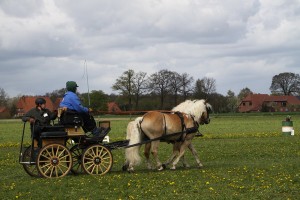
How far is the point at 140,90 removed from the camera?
105 metres

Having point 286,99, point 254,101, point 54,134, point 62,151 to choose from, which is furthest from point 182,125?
point 254,101

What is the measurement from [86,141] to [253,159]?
263 inches

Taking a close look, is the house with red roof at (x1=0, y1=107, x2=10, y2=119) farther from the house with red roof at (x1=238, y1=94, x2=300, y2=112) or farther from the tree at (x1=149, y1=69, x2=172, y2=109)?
the house with red roof at (x1=238, y1=94, x2=300, y2=112)

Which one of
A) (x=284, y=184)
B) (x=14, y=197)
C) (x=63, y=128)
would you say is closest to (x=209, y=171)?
(x=284, y=184)

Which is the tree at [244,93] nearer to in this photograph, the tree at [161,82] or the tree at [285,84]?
the tree at [285,84]

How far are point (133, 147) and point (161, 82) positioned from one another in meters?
90.4

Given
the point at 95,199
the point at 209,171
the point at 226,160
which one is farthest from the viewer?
the point at 226,160

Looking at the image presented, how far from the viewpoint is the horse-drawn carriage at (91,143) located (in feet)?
39.5

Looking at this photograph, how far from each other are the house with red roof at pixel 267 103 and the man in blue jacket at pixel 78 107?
12840 centimetres

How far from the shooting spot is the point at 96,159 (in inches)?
491

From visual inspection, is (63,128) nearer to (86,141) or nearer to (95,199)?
(86,141)

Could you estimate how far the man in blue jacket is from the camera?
1230 cm

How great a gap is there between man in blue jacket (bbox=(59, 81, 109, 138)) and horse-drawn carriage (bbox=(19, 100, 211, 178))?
0.53 feet

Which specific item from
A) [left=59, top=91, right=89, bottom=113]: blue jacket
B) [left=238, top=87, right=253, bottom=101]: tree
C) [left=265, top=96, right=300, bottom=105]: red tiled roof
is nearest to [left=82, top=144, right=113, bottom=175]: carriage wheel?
[left=59, top=91, right=89, bottom=113]: blue jacket
